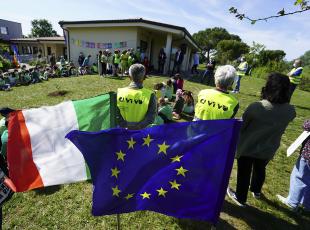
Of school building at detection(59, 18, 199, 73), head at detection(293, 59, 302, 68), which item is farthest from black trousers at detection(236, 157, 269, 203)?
school building at detection(59, 18, 199, 73)

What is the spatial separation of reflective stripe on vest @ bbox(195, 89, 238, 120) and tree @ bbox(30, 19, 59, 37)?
80425 millimetres

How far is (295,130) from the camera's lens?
790cm

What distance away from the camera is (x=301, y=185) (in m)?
3.66

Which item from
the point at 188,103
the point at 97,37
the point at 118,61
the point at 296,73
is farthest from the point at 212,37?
the point at 188,103

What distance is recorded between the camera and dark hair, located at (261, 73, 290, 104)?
9.87ft

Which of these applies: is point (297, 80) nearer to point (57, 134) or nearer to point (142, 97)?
point (142, 97)

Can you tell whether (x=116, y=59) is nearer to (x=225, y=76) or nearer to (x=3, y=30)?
(x=225, y=76)

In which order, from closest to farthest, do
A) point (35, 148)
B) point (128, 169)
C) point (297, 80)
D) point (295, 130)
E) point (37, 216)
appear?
point (128, 169) < point (35, 148) < point (37, 216) < point (295, 130) < point (297, 80)

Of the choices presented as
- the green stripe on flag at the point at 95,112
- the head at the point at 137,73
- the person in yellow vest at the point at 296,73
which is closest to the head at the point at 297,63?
the person in yellow vest at the point at 296,73

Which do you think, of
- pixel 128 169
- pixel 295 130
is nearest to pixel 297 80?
pixel 295 130

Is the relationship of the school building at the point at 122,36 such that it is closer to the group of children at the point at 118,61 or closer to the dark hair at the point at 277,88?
the group of children at the point at 118,61

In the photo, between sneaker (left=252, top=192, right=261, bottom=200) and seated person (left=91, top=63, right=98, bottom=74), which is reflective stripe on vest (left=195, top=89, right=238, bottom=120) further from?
seated person (left=91, top=63, right=98, bottom=74)

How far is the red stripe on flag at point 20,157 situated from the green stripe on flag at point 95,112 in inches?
24.2

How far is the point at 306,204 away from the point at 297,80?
7.70 meters
